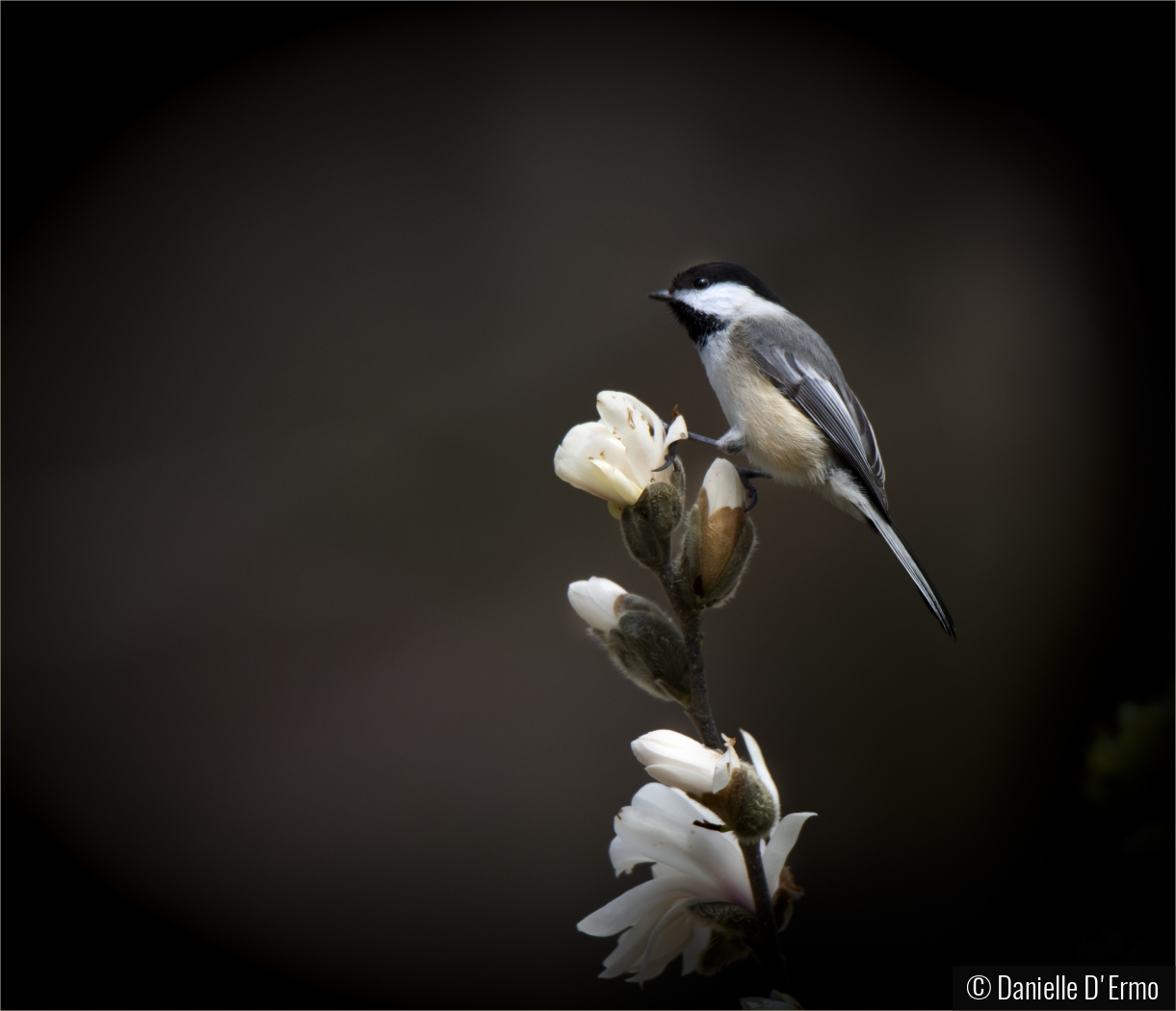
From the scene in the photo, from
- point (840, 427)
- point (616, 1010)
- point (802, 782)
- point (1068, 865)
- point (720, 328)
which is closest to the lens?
point (1068, 865)

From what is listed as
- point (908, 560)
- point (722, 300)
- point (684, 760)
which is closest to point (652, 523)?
point (684, 760)

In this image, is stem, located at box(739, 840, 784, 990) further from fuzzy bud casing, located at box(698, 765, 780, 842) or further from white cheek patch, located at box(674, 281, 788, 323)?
white cheek patch, located at box(674, 281, 788, 323)

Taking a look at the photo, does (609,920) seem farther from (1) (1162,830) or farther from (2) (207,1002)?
(2) (207,1002)

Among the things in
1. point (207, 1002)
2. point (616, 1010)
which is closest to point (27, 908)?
point (207, 1002)

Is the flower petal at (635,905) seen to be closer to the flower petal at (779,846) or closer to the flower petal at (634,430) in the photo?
the flower petal at (779,846)

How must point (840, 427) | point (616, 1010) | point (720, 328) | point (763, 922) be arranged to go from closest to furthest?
point (763, 922)
point (840, 427)
point (720, 328)
point (616, 1010)

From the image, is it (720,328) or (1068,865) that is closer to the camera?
(1068,865)
